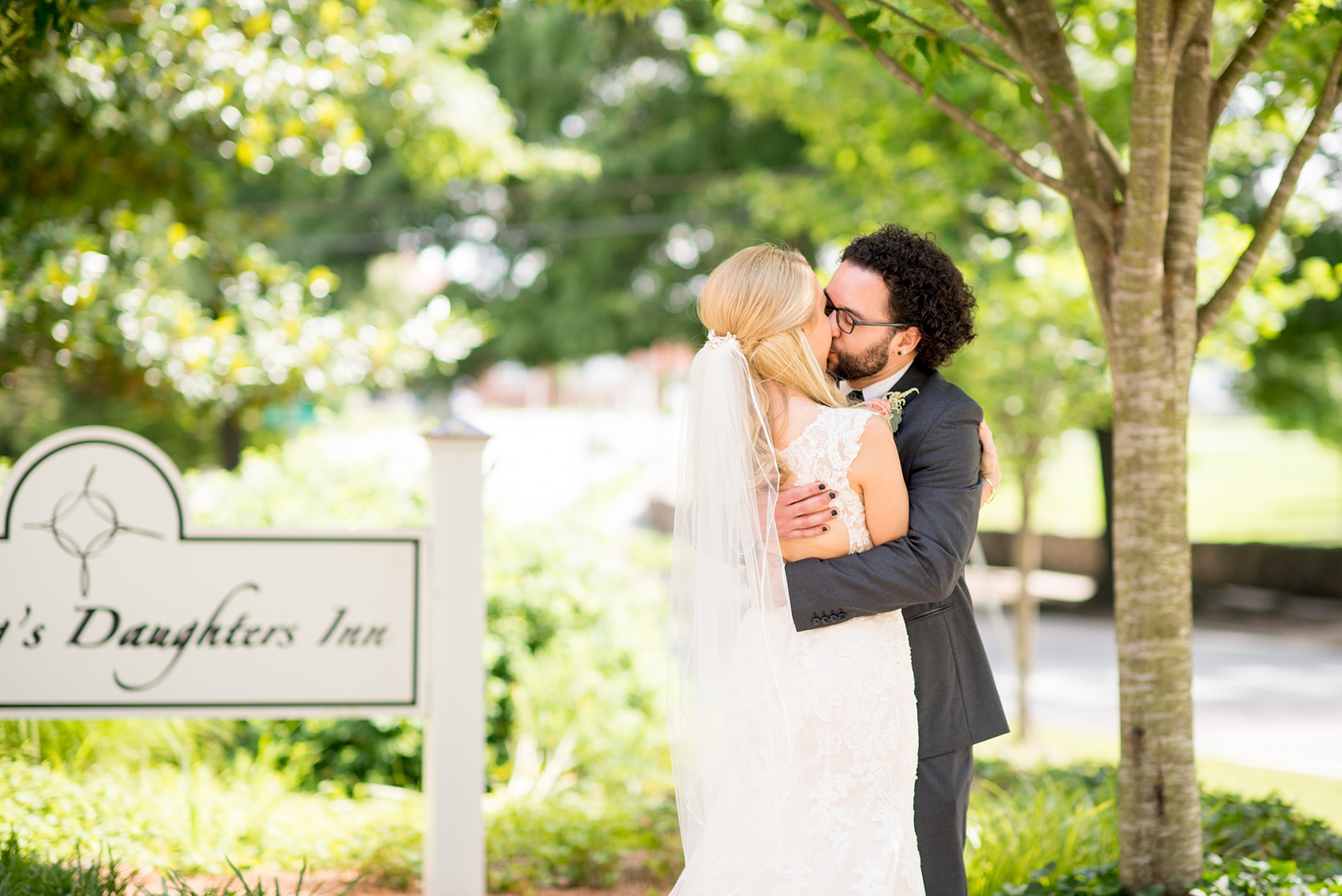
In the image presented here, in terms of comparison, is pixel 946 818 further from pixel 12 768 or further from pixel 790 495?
pixel 12 768

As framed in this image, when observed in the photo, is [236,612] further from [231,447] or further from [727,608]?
[231,447]

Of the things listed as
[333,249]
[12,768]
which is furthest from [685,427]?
[333,249]

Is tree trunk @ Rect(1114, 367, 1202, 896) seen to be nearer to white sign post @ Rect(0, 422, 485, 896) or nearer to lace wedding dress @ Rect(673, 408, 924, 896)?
lace wedding dress @ Rect(673, 408, 924, 896)

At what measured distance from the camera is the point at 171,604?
370cm

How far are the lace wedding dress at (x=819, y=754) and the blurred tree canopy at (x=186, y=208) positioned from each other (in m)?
4.25

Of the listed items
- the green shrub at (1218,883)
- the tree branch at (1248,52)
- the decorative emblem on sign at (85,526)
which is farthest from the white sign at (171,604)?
the tree branch at (1248,52)

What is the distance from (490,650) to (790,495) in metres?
3.77

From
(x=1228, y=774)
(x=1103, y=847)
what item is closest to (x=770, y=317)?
(x=1103, y=847)

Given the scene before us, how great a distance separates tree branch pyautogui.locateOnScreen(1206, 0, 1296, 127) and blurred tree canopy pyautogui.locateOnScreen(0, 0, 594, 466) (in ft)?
13.1

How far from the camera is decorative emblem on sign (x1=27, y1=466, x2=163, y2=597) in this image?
3672 millimetres

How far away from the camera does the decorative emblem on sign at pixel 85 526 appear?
12.0 feet

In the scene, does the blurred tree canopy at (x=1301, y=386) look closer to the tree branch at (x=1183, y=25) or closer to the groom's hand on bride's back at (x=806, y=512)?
the tree branch at (x=1183, y=25)

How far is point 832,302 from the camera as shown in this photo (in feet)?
9.39

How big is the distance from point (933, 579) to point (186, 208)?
651 centimetres
